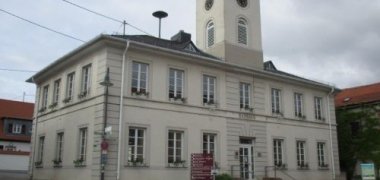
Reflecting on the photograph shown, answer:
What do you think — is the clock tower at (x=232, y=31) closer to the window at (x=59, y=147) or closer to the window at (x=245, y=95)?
the window at (x=245, y=95)

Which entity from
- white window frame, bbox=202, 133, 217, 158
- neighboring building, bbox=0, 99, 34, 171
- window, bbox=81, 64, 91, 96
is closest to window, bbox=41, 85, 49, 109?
window, bbox=81, 64, 91, 96

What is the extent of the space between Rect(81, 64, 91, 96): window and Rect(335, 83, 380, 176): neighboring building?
21.1 meters

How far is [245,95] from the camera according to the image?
88.6ft

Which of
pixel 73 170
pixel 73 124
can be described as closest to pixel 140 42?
pixel 73 124

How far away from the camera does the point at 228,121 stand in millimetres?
25500

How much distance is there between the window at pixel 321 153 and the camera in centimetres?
3038

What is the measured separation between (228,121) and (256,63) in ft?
15.4

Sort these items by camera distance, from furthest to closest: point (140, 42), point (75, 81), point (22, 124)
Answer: point (22, 124) → point (75, 81) → point (140, 42)

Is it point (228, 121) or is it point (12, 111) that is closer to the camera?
point (228, 121)

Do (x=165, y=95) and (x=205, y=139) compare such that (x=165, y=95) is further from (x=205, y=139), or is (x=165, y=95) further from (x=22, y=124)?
(x=22, y=124)

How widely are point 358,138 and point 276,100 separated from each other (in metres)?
9.44

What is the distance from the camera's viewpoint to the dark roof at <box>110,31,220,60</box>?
2415 cm

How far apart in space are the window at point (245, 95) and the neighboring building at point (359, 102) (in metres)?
12.2

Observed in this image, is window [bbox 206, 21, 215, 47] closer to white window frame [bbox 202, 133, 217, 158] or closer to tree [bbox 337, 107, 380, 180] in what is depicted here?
white window frame [bbox 202, 133, 217, 158]
